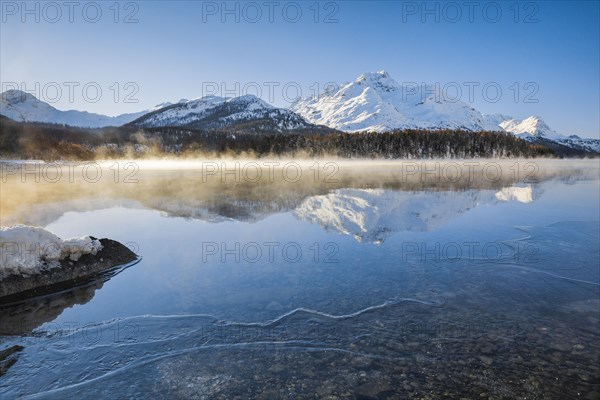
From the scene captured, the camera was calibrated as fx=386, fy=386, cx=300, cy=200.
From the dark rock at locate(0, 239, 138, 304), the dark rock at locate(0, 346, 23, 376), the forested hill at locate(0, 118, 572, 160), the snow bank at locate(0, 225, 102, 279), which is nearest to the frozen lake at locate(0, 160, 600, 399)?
the dark rock at locate(0, 346, 23, 376)

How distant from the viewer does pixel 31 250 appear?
11.5 meters

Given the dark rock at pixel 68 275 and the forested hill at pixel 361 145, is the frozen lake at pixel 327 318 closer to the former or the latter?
the dark rock at pixel 68 275

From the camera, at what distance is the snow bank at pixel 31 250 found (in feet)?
36.1

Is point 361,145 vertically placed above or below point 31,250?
above

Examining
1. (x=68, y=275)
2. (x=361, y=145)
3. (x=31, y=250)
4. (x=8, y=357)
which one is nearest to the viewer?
(x=8, y=357)

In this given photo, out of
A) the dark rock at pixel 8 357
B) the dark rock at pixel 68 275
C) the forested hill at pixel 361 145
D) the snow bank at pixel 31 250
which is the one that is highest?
the forested hill at pixel 361 145

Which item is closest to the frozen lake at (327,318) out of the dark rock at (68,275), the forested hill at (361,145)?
the dark rock at (68,275)

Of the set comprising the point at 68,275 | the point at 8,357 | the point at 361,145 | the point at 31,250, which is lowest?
the point at 8,357

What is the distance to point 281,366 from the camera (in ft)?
23.6

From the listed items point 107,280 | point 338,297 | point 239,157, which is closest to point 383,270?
point 338,297

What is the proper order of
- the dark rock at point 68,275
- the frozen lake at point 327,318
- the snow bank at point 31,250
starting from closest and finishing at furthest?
the frozen lake at point 327,318, the dark rock at point 68,275, the snow bank at point 31,250

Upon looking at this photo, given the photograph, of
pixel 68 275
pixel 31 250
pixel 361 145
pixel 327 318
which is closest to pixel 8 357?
pixel 68 275

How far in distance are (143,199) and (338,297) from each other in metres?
25.0

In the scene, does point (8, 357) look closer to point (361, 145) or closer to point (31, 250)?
point (31, 250)
